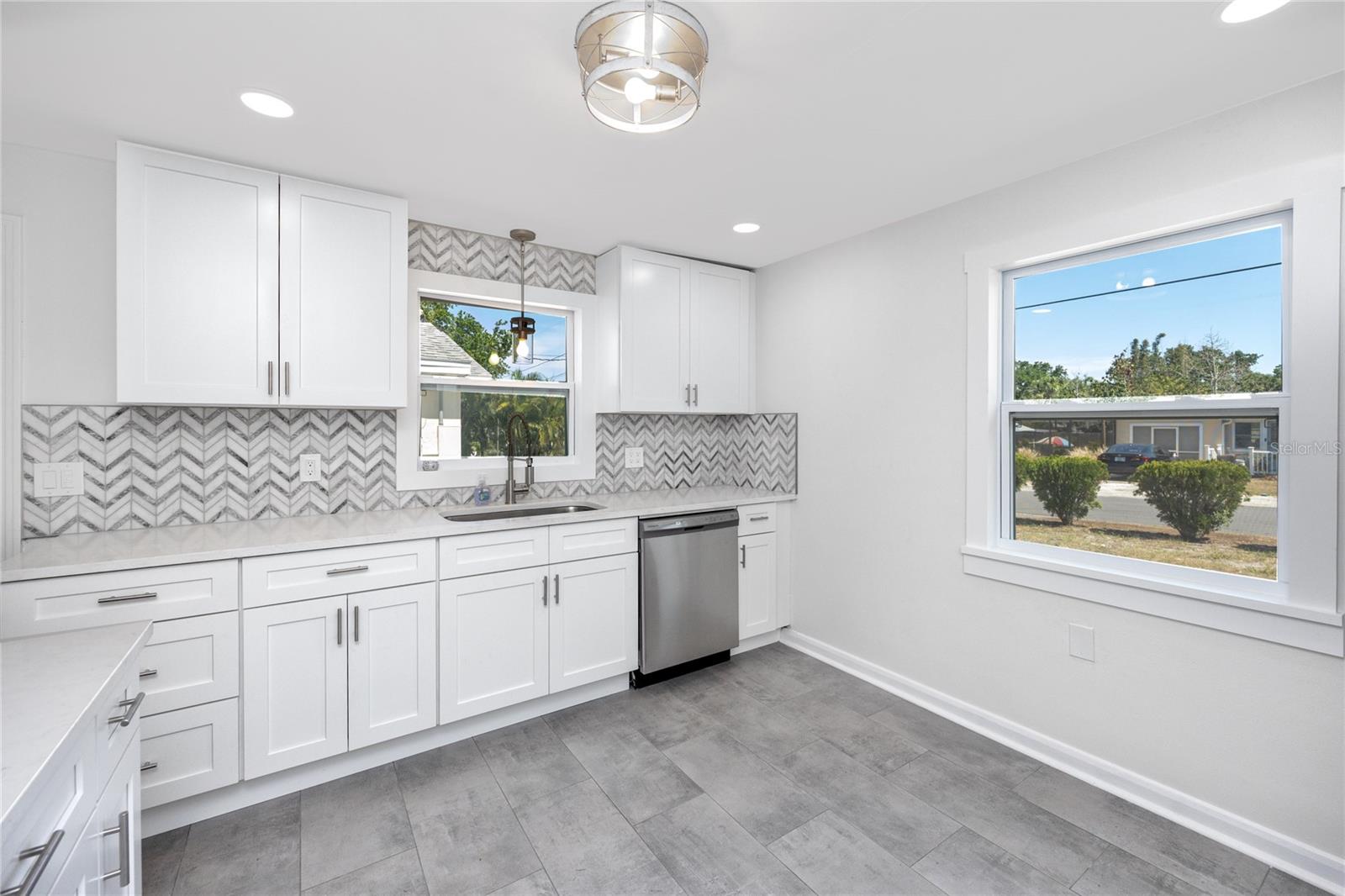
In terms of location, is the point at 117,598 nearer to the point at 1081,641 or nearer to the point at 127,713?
the point at 127,713

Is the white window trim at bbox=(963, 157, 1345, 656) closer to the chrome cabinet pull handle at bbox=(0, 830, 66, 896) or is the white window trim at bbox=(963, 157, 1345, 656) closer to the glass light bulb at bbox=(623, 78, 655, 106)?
the glass light bulb at bbox=(623, 78, 655, 106)

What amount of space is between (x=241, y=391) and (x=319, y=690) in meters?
1.20

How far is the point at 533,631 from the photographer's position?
2680mm

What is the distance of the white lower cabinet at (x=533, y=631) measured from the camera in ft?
8.13

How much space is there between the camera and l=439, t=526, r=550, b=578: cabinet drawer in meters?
2.46

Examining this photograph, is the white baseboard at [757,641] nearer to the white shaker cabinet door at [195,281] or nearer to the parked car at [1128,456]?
the parked car at [1128,456]

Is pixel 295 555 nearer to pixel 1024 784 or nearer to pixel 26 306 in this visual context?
pixel 26 306

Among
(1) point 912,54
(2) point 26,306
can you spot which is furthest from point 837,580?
(2) point 26,306

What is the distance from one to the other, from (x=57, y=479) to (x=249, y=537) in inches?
30.2

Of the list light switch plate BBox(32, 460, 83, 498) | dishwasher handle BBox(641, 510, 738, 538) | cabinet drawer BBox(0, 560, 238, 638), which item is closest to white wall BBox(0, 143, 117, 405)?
light switch plate BBox(32, 460, 83, 498)

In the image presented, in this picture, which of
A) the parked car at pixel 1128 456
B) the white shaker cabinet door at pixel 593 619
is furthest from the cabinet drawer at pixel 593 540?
the parked car at pixel 1128 456

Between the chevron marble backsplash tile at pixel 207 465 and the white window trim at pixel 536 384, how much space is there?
6cm

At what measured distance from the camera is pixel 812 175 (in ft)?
8.00

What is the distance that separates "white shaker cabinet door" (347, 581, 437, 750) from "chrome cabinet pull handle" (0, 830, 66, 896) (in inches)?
53.0
